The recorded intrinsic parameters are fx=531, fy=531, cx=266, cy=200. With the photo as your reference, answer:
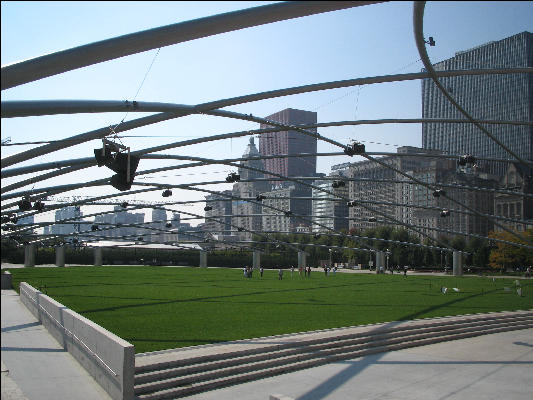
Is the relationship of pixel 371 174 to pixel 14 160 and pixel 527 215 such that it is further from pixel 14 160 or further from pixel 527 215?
pixel 14 160

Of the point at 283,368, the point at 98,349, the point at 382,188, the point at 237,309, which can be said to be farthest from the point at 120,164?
the point at 382,188

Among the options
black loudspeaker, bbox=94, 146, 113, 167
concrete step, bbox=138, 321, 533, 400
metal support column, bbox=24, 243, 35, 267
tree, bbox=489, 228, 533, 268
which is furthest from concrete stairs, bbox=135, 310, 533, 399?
metal support column, bbox=24, 243, 35, 267

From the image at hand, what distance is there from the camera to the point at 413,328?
19219mm

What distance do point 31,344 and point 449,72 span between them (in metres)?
15.2

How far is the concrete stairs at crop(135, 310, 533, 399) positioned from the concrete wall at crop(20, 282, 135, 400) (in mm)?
563

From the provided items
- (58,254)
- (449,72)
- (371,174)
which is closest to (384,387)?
(449,72)

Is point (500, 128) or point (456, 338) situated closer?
point (456, 338)

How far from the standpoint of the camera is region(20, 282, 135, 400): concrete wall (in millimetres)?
11383

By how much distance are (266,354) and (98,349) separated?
4.44 meters

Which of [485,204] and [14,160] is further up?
[485,204]

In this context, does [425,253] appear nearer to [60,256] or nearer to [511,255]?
[511,255]

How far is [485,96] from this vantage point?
147 feet

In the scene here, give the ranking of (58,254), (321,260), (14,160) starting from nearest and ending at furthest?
1. (14,160)
2. (58,254)
3. (321,260)

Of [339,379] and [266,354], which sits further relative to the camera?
[266,354]
